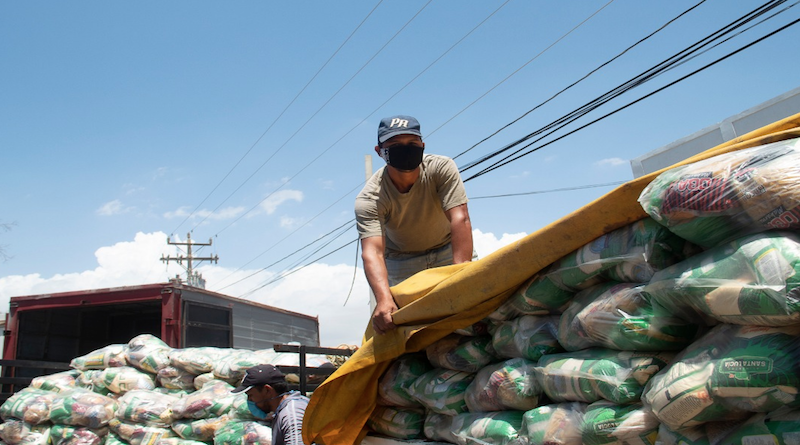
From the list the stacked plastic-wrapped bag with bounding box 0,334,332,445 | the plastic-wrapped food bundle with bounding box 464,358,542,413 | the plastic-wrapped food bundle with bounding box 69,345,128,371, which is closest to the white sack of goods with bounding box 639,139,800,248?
the plastic-wrapped food bundle with bounding box 464,358,542,413

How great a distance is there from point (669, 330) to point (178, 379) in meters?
5.29

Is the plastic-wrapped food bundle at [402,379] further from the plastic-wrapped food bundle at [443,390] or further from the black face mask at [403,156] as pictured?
the black face mask at [403,156]

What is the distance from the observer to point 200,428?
196 inches

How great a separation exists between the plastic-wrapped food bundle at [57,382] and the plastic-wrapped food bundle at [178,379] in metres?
1.33

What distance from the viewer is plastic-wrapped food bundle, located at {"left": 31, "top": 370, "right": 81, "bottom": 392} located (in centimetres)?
630

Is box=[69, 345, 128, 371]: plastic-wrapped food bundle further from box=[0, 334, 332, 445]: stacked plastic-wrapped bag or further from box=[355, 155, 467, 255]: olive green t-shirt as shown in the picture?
box=[355, 155, 467, 255]: olive green t-shirt

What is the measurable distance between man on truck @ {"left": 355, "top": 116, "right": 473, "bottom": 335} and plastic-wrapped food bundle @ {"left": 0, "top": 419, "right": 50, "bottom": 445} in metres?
4.34

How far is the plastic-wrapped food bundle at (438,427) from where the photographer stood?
2270 mm

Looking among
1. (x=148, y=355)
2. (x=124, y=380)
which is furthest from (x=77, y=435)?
(x=148, y=355)

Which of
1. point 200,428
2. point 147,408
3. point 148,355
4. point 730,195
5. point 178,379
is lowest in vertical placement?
point 200,428

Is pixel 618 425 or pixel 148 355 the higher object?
pixel 148 355

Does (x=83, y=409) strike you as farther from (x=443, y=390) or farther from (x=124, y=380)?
(x=443, y=390)

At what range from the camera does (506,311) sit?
2.10 m

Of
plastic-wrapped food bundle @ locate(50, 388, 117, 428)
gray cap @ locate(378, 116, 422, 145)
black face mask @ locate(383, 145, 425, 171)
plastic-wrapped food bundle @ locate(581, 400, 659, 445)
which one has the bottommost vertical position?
plastic-wrapped food bundle @ locate(581, 400, 659, 445)
